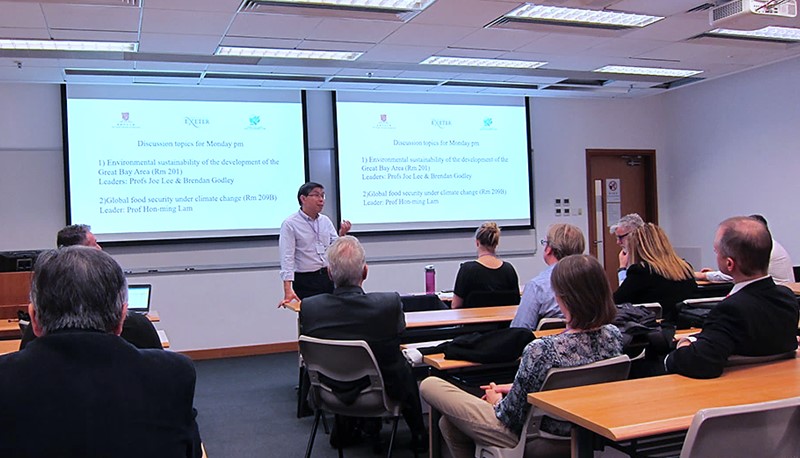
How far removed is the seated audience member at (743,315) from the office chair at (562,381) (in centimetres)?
18

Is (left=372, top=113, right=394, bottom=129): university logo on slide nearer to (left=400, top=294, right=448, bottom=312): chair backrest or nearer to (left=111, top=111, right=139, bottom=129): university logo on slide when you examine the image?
(left=111, top=111, right=139, bottom=129): university logo on slide

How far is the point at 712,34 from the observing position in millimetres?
5641

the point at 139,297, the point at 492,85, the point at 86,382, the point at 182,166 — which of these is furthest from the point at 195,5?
the point at 492,85

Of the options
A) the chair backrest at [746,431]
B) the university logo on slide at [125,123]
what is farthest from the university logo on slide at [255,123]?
the chair backrest at [746,431]

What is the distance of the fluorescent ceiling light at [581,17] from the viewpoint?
483 centimetres

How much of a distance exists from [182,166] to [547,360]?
518 centimetres

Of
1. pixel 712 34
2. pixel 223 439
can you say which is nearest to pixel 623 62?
pixel 712 34

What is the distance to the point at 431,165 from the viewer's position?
7445mm

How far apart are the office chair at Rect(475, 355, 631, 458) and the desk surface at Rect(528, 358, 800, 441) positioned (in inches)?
4.5

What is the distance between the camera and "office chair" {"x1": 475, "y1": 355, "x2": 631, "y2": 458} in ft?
7.21

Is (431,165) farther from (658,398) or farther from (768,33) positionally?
(658,398)

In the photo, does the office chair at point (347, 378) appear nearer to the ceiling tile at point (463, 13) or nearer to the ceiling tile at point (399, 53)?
the ceiling tile at point (463, 13)

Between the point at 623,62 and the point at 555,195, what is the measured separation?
2068 mm

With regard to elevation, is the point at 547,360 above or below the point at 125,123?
below
